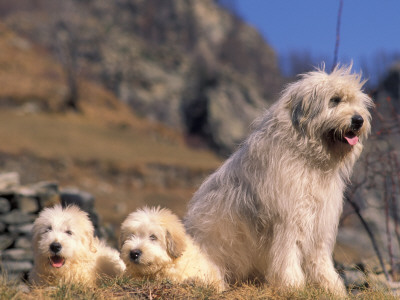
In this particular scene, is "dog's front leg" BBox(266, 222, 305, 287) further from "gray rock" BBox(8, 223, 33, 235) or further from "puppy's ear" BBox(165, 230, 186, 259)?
"gray rock" BBox(8, 223, 33, 235)

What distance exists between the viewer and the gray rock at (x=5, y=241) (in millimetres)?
8375

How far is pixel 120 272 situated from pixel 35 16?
196ft

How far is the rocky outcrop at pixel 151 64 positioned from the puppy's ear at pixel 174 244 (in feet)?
127

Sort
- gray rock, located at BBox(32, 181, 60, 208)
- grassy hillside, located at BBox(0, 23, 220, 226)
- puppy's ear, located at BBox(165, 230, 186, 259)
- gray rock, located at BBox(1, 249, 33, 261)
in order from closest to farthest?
puppy's ear, located at BBox(165, 230, 186, 259) < gray rock, located at BBox(1, 249, 33, 261) < gray rock, located at BBox(32, 181, 60, 208) < grassy hillside, located at BBox(0, 23, 220, 226)

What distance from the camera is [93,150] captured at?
97.1ft

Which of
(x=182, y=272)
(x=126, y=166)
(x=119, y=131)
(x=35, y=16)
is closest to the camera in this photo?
(x=182, y=272)

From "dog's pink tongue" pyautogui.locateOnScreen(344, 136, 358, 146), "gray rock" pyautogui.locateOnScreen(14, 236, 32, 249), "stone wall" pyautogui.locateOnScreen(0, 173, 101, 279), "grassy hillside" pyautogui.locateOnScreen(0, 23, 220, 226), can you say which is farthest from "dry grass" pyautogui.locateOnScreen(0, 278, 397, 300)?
"grassy hillside" pyautogui.locateOnScreen(0, 23, 220, 226)

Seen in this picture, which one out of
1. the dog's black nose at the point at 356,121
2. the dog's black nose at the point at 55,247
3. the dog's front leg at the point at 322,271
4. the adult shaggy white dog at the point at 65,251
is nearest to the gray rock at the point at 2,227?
the adult shaggy white dog at the point at 65,251

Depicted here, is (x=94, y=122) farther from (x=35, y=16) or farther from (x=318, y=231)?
(x=318, y=231)

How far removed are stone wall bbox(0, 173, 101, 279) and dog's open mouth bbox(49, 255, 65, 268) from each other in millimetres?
3665

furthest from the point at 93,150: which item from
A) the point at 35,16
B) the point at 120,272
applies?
the point at 35,16

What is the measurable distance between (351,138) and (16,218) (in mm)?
6113

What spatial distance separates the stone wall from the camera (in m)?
8.31

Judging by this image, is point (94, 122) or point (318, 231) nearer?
point (318, 231)
